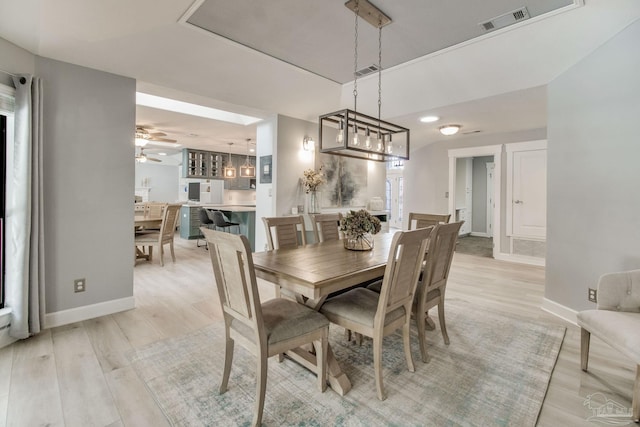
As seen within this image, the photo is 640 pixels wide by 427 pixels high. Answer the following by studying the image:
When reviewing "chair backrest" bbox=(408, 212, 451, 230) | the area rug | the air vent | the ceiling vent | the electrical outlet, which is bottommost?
the area rug

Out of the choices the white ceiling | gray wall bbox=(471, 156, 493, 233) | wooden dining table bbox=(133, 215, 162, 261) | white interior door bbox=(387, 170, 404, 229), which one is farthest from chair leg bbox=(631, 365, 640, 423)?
white interior door bbox=(387, 170, 404, 229)

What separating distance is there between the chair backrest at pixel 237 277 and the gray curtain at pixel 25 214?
1.82 m

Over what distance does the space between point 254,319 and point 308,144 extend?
12.4 ft

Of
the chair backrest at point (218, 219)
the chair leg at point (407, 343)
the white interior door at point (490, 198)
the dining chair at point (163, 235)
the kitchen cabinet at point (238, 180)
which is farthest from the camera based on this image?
the kitchen cabinet at point (238, 180)

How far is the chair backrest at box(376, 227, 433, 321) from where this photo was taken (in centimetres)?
165

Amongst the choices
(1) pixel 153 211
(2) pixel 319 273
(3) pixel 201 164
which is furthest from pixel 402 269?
(3) pixel 201 164

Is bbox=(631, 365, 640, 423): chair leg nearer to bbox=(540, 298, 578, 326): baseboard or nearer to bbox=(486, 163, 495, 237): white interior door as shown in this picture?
bbox=(540, 298, 578, 326): baseboard

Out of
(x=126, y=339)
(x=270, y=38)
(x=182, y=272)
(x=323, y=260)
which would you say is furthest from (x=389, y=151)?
(x=182, y=272)

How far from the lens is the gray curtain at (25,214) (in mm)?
2312

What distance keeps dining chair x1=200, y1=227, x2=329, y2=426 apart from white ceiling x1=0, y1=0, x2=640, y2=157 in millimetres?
1941

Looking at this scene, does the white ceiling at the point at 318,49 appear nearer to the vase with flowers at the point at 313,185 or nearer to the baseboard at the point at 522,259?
the vase with flowers at the point at 313,185

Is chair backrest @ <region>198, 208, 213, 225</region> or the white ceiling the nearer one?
the white ceiling

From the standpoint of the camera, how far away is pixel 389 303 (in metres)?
1.75

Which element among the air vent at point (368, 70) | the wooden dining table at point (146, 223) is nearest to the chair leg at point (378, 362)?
the air vent at point (368, 70)
